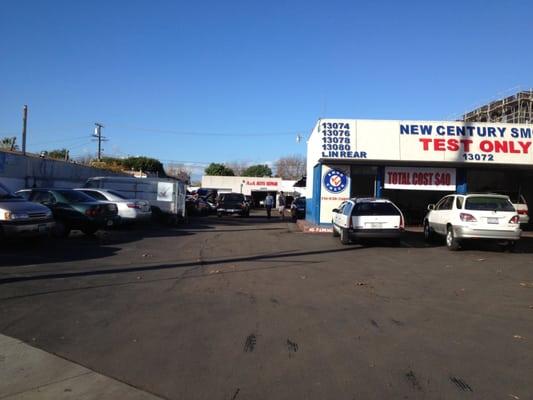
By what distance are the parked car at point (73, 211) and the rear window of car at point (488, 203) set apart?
11.0 metres

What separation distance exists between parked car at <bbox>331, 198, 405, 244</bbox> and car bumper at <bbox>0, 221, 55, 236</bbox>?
8564 millimetres

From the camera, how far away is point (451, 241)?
51.9 ft

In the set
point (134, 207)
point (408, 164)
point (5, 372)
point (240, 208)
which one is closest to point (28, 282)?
point (5, 372)

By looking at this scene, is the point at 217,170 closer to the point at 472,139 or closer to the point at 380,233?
the point at 472,139

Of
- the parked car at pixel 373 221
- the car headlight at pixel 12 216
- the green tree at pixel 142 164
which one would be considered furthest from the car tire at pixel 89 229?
the green tree at pixel 142 164

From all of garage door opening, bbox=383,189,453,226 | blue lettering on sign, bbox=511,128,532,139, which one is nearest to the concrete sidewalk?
blue lettering on sign, bbox=511,128,532,139

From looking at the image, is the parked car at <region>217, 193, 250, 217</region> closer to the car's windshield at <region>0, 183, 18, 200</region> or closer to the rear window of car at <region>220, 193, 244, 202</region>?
the rear window of car at <region>220, 193, 244, 202</region>

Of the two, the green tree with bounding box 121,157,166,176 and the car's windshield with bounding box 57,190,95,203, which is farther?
the green tree with bounding box 121,157,166,176

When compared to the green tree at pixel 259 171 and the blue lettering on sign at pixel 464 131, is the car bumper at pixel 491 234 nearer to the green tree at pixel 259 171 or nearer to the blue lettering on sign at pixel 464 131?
the blue lettering on sign at pixel 464 131

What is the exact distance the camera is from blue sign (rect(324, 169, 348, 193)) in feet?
78.7

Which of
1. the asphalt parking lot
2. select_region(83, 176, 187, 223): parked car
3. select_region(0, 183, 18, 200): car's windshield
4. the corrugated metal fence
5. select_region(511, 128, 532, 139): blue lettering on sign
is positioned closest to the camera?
the asphalt parking lot

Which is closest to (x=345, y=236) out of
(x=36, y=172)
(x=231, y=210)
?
(x=36, y=172)

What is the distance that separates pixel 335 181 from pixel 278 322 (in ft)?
57.4

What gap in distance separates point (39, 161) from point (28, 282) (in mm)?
21266
